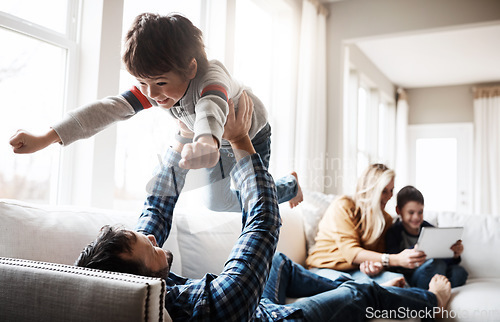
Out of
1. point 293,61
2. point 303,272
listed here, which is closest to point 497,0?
point 293,61

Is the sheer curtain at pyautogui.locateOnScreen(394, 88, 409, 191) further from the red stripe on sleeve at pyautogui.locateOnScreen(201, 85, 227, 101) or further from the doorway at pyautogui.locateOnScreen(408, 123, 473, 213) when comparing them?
the red stripe on sleeve at pyautogui.locateOnScreen(201, 85, 227, 101)

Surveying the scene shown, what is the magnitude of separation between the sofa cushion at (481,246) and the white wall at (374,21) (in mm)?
1504

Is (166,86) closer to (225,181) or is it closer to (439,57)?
(225,181)

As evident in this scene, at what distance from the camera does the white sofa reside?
586mm

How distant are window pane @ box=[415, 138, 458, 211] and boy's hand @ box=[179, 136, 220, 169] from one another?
560 centimetres

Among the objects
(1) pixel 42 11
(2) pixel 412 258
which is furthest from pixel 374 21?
(1) pixel 42 11

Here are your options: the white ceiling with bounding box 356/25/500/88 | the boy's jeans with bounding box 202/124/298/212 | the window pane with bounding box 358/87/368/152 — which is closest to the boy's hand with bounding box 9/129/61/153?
the boy's jeans with bounding box 202/124/298/212

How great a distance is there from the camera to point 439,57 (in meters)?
4.88

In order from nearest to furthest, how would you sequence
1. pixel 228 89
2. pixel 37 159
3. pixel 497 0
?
pixel 228 89 → pixel 37 159 → pixel 497 0

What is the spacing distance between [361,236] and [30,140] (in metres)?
1.70

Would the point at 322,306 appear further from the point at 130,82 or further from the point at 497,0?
the point at 497,0

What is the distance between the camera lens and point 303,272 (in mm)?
1690

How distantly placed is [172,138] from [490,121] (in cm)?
579

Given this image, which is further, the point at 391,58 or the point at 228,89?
the point at 391,58
